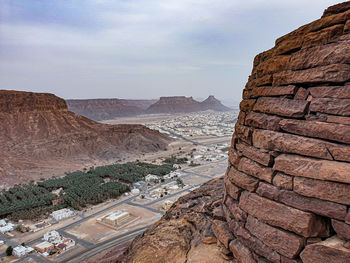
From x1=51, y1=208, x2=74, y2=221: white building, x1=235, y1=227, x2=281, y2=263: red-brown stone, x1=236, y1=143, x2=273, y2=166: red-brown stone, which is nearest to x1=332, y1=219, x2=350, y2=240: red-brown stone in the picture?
x1=235, y1=227, x2=281, y2=263: red-brown stone

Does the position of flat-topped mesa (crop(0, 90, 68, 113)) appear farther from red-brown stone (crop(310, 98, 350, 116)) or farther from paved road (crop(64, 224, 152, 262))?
red-brown stone (crop(310, 98, 350, 116))

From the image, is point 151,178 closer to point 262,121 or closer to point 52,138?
point 52,138

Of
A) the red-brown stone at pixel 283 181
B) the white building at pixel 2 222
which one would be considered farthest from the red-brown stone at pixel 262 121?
the white building at pixel 2 222

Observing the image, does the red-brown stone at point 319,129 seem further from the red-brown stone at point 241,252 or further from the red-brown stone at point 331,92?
the red-brown stone at point 241,252

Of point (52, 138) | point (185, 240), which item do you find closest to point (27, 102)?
point (52, 138)

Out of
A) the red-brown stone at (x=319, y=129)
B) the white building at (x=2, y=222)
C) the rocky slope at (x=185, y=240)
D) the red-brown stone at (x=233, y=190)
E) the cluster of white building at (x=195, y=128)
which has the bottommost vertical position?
the white building at (x=2, y=222)

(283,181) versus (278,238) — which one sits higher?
(283,181)
